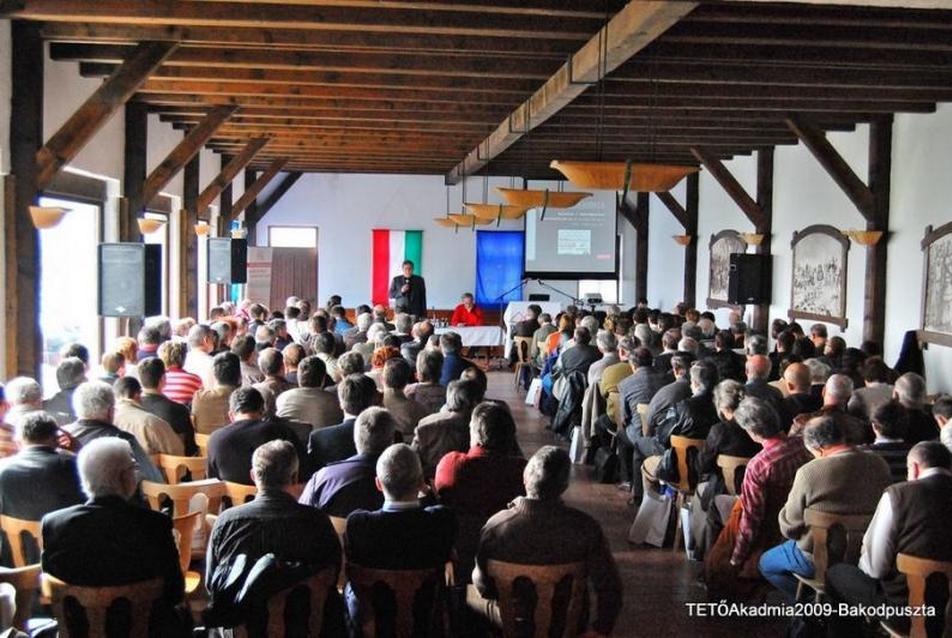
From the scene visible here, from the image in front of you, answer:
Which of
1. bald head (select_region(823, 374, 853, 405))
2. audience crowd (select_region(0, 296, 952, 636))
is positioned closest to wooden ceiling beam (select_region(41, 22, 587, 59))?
audience crowd (select_region(0, 296, 952, 636))

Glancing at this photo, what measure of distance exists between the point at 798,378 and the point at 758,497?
2.01 metres

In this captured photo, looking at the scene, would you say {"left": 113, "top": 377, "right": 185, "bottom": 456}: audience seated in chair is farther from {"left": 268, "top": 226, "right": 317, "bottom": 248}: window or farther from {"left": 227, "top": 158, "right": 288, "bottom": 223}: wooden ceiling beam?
{"left": 268, "top": 226, "right": 317, "bottom": 248}: window

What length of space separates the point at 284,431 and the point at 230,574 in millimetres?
1544

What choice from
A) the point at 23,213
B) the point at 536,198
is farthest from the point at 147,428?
the point at 536,198

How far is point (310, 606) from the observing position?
10.1 ft

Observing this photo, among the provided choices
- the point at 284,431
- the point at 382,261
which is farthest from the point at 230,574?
the point at 382,261

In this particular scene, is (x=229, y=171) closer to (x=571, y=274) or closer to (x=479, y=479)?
(x=571, y=274)

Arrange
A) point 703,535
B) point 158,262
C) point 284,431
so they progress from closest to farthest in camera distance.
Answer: point 284,431
point 703,535
point 158,262

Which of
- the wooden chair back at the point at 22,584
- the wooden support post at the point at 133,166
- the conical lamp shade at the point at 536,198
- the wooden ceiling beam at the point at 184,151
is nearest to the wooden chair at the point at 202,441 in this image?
the wooden chair back at the point at 22,584

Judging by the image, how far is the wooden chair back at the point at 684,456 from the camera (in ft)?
18.3

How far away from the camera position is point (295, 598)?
10.1 ft

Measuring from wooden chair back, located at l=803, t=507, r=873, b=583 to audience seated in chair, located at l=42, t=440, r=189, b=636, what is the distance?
2449 millimetres

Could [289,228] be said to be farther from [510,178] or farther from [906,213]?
[906,213]

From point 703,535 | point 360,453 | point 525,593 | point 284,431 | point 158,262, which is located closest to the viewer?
point 525,593
